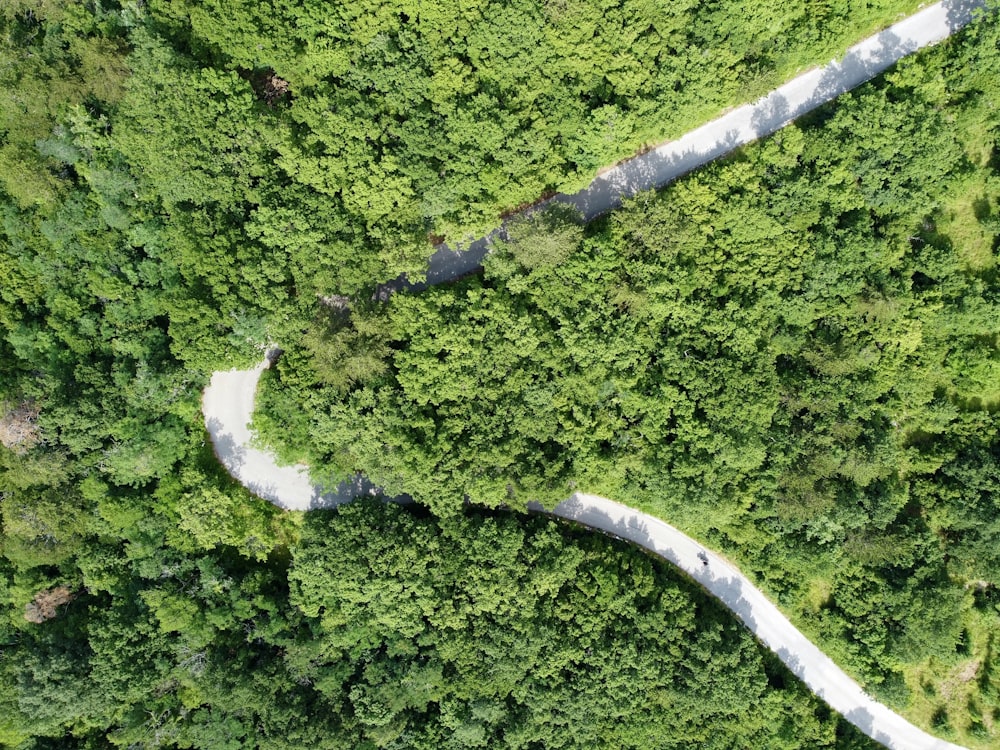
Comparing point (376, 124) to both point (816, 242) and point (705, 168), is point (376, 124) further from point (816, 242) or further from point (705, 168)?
point (816, 242)

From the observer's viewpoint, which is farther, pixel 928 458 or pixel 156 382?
pixel 928 458

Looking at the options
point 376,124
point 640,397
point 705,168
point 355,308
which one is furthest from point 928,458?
point 376,124

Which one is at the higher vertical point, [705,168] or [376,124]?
[705,168]

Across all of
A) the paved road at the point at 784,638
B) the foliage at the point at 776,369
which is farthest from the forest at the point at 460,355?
the paved road at the point at 784,638

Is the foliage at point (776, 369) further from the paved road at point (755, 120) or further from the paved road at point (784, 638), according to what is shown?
the paved road at point (784, 638)

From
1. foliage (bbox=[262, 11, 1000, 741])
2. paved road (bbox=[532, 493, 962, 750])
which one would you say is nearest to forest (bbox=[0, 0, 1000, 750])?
foliage (bbox=[262, 11, 1000, 741])

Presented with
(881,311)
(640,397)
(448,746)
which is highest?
(881,311)

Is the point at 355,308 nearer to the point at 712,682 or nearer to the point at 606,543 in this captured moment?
the point at 606,543

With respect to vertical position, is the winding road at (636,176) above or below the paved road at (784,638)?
above
